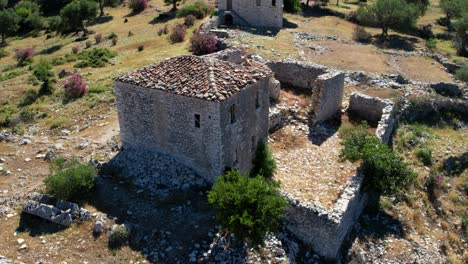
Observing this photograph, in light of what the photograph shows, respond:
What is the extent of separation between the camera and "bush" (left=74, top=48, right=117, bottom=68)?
3344cm

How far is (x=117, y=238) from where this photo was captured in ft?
45.1

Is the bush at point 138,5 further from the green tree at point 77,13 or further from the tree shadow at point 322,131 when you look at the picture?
the tree shadow at point 322,131

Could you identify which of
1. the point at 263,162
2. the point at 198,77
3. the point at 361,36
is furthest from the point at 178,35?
the point at 198,77

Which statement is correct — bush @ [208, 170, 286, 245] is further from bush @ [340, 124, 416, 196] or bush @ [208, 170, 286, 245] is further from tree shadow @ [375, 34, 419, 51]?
tree shadow @ [375, 34, 419, 51]

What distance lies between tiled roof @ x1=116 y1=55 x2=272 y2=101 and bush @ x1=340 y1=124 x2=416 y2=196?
15.9 feet

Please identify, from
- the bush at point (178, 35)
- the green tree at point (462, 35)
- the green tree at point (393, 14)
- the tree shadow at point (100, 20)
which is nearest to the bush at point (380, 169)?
the bush at point (178, 35)

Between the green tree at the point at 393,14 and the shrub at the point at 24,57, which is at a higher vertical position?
the green tree at the point at 393,14

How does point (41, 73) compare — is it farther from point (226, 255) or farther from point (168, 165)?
point (226, 255)

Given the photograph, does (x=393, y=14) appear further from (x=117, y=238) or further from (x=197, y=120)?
(x=117, y=238)

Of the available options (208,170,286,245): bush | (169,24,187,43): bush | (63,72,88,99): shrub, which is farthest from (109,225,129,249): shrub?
(169,24,187,43): bush

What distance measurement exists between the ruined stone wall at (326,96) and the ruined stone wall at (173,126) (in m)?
8.38

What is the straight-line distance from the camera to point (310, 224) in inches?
590

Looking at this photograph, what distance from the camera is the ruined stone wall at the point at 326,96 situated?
21941 mm

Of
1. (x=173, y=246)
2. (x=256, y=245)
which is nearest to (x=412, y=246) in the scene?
(x=256, y=245)
